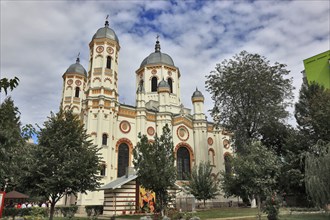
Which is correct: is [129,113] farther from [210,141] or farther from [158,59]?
[210,141]

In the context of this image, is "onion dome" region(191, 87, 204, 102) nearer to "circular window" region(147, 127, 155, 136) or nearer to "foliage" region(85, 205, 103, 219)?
"circular window" region(147, 127, 155, 136)

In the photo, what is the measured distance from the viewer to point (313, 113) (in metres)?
23.4

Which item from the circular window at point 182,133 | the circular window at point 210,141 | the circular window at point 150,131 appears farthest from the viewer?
the circular window at point 210,141

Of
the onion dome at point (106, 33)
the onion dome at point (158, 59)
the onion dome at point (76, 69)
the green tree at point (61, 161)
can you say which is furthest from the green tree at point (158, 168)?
the onion dome at point (76, 69)

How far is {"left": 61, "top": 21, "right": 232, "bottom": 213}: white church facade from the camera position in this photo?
33.2m

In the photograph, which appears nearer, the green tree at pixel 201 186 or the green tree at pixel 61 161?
the green tree at pixel 61 161

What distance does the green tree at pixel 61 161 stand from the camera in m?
15.7

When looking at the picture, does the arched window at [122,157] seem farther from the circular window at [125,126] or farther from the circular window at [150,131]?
the circular window at [150,131]

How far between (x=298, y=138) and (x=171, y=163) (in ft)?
A: 43.3

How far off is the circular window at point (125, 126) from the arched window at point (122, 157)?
187 cm

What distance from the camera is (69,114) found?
1781 cm

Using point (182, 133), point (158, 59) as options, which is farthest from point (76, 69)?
point (182, 133)

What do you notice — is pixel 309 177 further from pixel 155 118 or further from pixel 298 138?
pixel 155 118

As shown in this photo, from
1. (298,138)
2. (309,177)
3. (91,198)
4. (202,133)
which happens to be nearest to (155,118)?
(202,133)
